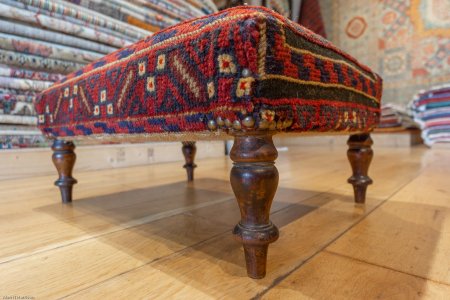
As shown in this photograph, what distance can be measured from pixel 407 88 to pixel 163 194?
10.3 feet

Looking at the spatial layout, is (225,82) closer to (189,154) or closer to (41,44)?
(189,154)

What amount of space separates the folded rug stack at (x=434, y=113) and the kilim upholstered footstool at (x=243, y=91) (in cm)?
232

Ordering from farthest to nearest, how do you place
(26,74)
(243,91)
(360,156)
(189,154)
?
(26,74), (189,154), (360,156), (243,91)

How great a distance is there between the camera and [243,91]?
34 cm

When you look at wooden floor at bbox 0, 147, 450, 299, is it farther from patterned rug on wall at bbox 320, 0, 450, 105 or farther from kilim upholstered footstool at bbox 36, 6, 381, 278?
patterned rug on wall at bbox 320, 0, 450, 105

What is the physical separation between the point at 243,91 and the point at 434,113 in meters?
2.70

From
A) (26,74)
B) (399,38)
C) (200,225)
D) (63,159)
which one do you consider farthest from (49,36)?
(399,38)

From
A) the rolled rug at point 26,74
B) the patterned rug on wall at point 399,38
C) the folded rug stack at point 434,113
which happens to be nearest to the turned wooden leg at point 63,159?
the rolled rug at point 26,74

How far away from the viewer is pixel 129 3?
1.73 m

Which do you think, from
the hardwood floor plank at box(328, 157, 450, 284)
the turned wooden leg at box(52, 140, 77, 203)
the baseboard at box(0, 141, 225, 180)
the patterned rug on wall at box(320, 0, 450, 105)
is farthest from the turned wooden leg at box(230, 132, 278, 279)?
the patterned rug on wall at box(320, 0, 450, 105)

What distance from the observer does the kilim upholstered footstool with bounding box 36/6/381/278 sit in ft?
1.13

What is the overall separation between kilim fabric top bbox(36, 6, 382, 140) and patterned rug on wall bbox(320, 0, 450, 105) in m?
2.96

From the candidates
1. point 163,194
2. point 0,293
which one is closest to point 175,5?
point 163,194

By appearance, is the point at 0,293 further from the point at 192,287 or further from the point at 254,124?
the point at 254,124
